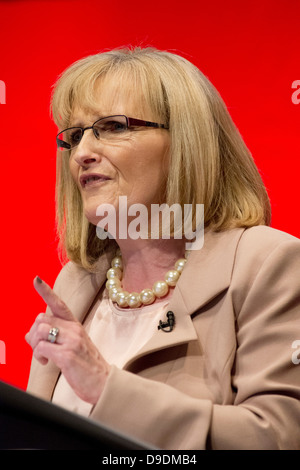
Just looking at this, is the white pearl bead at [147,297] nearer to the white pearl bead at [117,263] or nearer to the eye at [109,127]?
the white pearl bead at [117,263]

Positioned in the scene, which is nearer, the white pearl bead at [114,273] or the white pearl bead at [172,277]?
the white pearl bead at [172,277]

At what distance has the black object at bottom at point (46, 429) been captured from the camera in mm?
647

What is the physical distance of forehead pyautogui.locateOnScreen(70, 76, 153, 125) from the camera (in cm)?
158

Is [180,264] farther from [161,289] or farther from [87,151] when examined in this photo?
[87,151]

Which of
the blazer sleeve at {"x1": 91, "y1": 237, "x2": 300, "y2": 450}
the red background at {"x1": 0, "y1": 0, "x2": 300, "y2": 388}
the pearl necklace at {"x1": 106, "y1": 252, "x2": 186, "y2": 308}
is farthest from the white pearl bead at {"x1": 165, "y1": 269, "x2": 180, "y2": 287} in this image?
the red background at {"x1": 0, "y1": 0, "x2": 300, "y2": 388}

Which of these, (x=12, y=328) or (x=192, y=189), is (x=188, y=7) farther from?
(x=12, y=328)

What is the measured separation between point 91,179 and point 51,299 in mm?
430

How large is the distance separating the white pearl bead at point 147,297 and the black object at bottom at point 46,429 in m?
0.88

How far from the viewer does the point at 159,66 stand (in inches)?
63.9

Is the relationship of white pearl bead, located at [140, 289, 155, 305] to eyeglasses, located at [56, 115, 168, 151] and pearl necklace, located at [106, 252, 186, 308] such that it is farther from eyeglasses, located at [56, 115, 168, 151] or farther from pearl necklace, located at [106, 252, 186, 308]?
eyeglasses, located at [56, 115, 168, 151]

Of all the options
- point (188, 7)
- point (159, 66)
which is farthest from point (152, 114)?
point (188, 7)

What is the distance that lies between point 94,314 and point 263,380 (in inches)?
22.5

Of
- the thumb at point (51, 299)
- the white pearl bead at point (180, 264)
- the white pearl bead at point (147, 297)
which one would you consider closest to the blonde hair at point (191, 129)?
the white pearl bead at point (180, 264)

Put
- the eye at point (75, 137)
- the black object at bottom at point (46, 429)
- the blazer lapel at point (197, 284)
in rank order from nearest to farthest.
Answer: the black object at bottom at point (46, 429), the blazer lapel at point (197, 284), the eye at point (75, 137)
